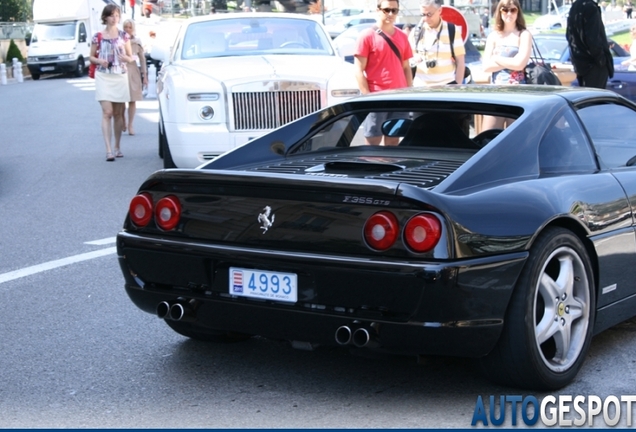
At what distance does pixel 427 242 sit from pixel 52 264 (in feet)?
13.6

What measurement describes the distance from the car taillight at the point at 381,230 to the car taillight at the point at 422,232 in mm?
52

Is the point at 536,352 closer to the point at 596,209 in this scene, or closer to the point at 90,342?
the point at 596,209

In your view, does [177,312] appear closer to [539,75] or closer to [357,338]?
[357,338]

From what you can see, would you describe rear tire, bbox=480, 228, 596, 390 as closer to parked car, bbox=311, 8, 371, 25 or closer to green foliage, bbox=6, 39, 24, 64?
green foliage, bbox=6, 39, 24, 64

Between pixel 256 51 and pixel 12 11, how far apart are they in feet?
163

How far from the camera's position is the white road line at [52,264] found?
283 inches

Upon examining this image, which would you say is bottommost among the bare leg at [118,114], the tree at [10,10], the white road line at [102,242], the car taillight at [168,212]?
the tree at [10,10]

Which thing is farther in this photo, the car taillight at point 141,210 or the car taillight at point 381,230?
the car taillight at point 141,210

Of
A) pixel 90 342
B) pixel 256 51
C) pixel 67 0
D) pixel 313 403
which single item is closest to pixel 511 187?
pixel 313 403

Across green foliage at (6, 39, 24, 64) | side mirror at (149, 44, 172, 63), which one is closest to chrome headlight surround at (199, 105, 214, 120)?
side mirror at (149, 44, 172, 63)

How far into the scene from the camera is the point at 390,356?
448cm

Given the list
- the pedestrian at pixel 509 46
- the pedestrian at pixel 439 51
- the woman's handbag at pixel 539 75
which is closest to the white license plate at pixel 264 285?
the pedestrian at pixel 439 51

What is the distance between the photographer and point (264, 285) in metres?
4.43

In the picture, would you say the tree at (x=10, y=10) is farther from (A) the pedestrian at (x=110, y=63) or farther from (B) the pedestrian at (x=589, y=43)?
(B) the pedestrian at (x=589, y=43)
